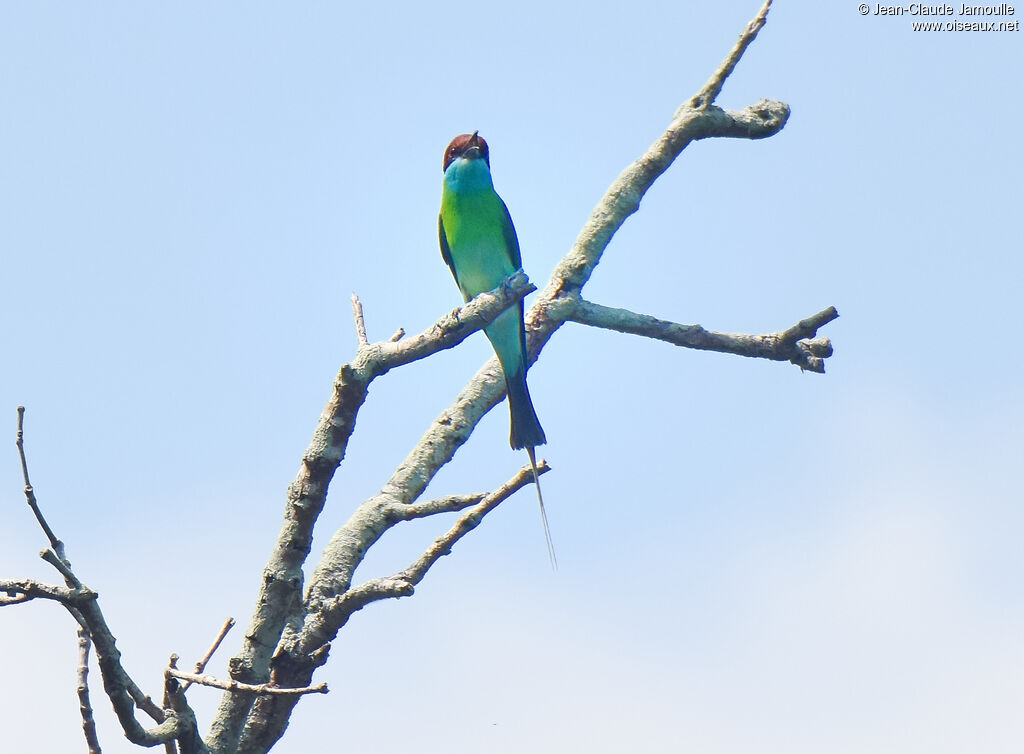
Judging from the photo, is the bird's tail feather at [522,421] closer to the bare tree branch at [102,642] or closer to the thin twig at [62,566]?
the bare tree branch at [102,642]

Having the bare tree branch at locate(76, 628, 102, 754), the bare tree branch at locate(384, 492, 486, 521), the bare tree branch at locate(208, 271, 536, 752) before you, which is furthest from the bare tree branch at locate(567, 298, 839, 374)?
the bare tree branch at locate(76, 628, 102, 754)

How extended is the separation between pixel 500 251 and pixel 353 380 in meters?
3.92

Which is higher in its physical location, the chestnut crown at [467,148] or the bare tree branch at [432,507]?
the chestnut crown at [467,148]

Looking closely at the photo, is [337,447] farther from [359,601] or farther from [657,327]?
[657,327]

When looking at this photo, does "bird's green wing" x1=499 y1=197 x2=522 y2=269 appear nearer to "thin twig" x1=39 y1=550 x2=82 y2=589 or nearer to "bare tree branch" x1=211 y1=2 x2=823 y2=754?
"bare tree branch" x1=211 y1=2 x2=823 y2=754

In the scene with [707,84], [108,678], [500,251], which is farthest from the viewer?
[500,251]

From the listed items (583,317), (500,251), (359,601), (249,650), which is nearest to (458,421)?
(583,317)

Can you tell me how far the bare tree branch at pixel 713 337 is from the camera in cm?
505

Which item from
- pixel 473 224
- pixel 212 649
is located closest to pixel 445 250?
pixel 473 224

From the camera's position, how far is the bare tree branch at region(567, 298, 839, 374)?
5.05 metres

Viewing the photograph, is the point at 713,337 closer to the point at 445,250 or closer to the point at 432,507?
the point at 432,507

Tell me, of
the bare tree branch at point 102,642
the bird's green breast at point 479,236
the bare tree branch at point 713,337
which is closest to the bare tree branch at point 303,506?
the bare tree branch at point 102,642

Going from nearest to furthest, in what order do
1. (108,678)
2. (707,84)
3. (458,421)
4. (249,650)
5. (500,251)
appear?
1. (108,678)
2. (249,650)
3. (458,421)
4. (707,84)
5. (500,251)

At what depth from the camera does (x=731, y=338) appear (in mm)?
5086
